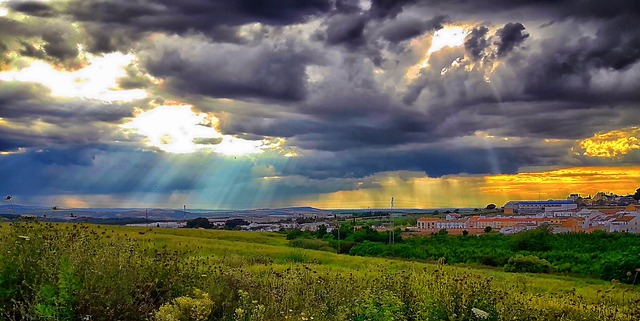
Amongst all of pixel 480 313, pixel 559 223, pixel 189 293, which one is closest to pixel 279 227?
pixel 559 223

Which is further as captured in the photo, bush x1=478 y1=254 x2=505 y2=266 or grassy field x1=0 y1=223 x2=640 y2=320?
bush x1=478 y1=254 x2=505 y2=266

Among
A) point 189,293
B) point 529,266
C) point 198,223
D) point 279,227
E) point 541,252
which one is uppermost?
point 189,293

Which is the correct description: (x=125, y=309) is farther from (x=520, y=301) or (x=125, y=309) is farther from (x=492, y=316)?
(x=520, y=301)

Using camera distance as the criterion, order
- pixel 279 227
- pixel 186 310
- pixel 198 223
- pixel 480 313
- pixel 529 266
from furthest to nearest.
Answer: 1. pixel 279 227
2. pixel 198 223
3. pixel 529 266
4. pixel 480 313
5. pixel 186 310

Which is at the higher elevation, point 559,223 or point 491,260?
point 559,223

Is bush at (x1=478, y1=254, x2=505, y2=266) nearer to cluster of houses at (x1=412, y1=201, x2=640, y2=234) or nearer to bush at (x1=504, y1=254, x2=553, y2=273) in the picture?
bush at (x1=504, y1=254, x2=553, y2=273)

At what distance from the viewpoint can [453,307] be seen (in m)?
9.92

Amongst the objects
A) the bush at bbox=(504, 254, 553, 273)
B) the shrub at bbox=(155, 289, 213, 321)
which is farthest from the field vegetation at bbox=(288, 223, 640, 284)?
the shrub at bbox=(155, 289, 213, 321)

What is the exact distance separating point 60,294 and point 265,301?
331 cm

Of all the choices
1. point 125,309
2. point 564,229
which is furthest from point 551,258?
point 125,309

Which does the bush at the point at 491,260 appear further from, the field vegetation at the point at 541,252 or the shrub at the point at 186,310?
the shrub at the point at 186,310

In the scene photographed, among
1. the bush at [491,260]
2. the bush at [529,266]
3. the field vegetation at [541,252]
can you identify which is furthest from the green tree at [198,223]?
the bush at [529,266]

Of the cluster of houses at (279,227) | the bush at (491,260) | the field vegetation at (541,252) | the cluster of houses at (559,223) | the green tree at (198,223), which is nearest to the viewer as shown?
the field vegetation at (541,252)

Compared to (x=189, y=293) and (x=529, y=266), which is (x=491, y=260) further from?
(x=189, y=293)
